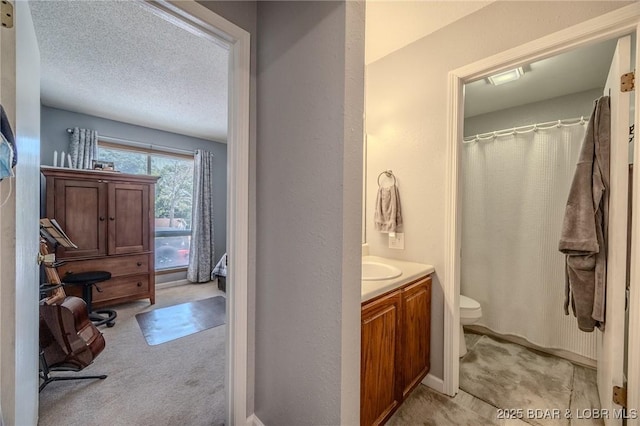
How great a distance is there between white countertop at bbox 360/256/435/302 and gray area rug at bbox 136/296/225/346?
6.63ft

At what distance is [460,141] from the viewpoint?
1693 millimetres

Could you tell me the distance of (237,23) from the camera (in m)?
1.25

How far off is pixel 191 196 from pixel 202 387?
3.46 meters

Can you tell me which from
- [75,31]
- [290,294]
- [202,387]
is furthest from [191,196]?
[290,294]

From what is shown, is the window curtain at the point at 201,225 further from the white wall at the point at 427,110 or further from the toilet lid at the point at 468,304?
the toilet lid at the point at 468,304

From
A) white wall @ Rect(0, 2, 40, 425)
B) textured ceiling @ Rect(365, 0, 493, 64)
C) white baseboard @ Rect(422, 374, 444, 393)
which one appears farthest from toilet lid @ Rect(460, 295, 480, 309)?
white wall @ Rect(0, 2, 40, 425)

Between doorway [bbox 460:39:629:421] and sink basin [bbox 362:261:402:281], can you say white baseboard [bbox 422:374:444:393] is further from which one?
sink basin [bbox 362:261:402:281]

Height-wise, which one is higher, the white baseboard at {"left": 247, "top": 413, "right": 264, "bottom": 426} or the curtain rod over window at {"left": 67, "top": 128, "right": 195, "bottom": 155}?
the curtain rod over window at {"left": 67, "top": 128, "right": 195, "bottom": 155}

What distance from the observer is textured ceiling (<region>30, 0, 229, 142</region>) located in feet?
5.74

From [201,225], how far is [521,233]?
14.6 ft

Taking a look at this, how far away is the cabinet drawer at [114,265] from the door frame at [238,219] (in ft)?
8.78

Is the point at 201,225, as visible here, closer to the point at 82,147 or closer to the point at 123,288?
the point at 123,288

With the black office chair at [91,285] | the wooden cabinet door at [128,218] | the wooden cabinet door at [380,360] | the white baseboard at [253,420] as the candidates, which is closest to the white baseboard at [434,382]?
the wooden cabinet door at [380,360]

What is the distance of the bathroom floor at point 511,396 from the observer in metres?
1.50
